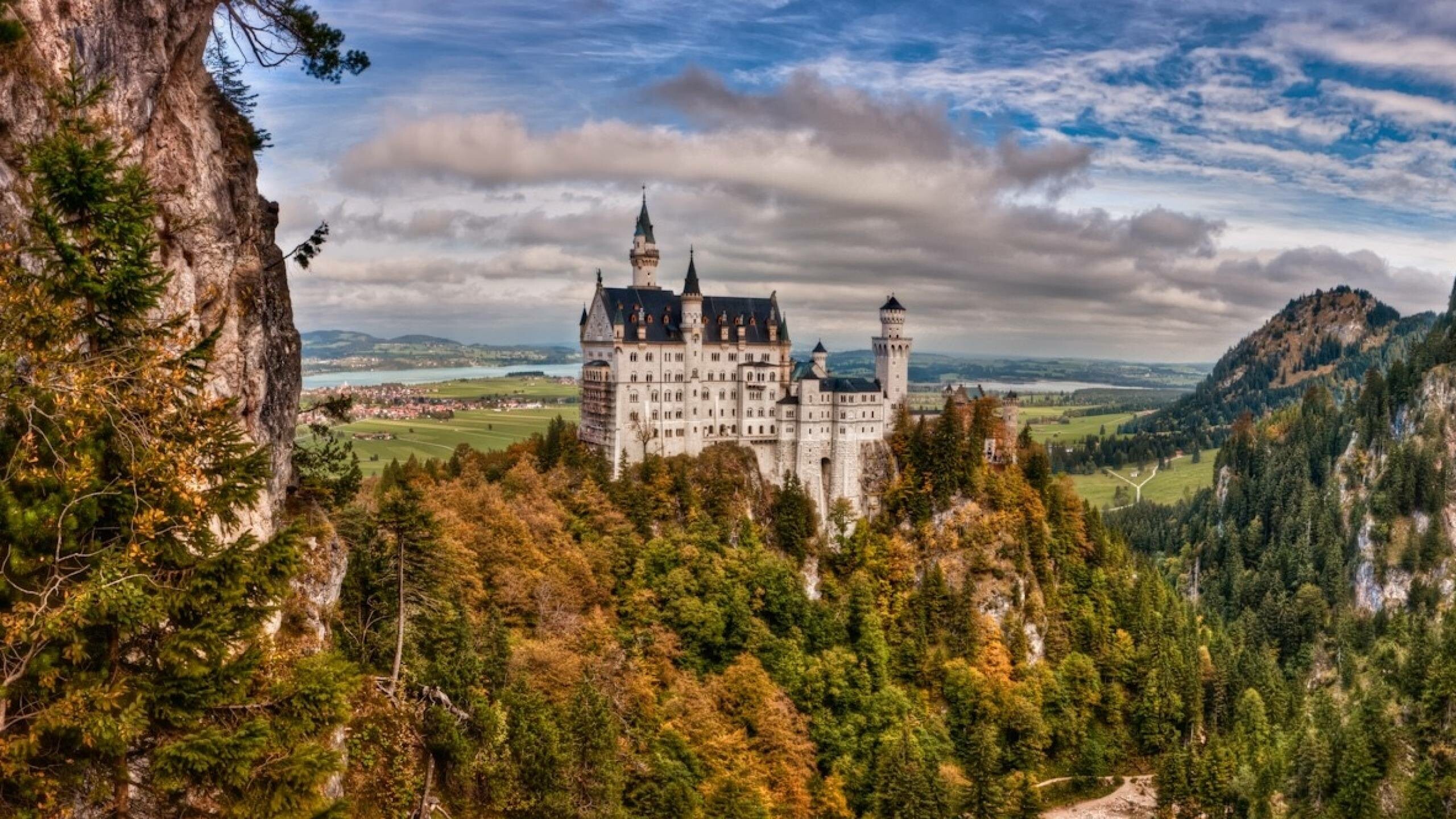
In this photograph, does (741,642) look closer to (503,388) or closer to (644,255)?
(644,255)

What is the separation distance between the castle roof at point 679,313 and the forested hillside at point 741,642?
33.9ft

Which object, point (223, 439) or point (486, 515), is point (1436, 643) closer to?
point (486, 515)

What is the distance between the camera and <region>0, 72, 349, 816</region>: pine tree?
13.1 m

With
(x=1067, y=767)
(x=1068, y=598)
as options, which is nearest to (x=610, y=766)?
(x=1067, y=767)

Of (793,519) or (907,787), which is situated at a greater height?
(793,519)

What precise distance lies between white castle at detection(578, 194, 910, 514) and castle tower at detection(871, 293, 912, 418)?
104 mm

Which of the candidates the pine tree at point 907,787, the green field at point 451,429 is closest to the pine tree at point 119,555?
the green field at point 451,429

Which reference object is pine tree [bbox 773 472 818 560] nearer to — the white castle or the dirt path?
the white castle

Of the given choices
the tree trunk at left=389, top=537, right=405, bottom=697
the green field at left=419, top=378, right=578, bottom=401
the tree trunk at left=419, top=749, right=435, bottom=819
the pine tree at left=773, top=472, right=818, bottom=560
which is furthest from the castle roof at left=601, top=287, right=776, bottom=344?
the green field at left=419, top=378, right=578, bottom=401

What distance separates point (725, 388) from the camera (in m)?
79.8

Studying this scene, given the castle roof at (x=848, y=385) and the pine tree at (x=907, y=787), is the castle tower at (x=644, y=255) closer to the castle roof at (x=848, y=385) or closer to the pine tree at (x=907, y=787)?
the castle roof at (x=848, y=385)

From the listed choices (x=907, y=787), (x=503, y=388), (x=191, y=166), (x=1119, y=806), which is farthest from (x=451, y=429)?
(x=191, y=166)

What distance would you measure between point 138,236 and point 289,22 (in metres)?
14.4

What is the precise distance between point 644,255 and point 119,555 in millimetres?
68442
